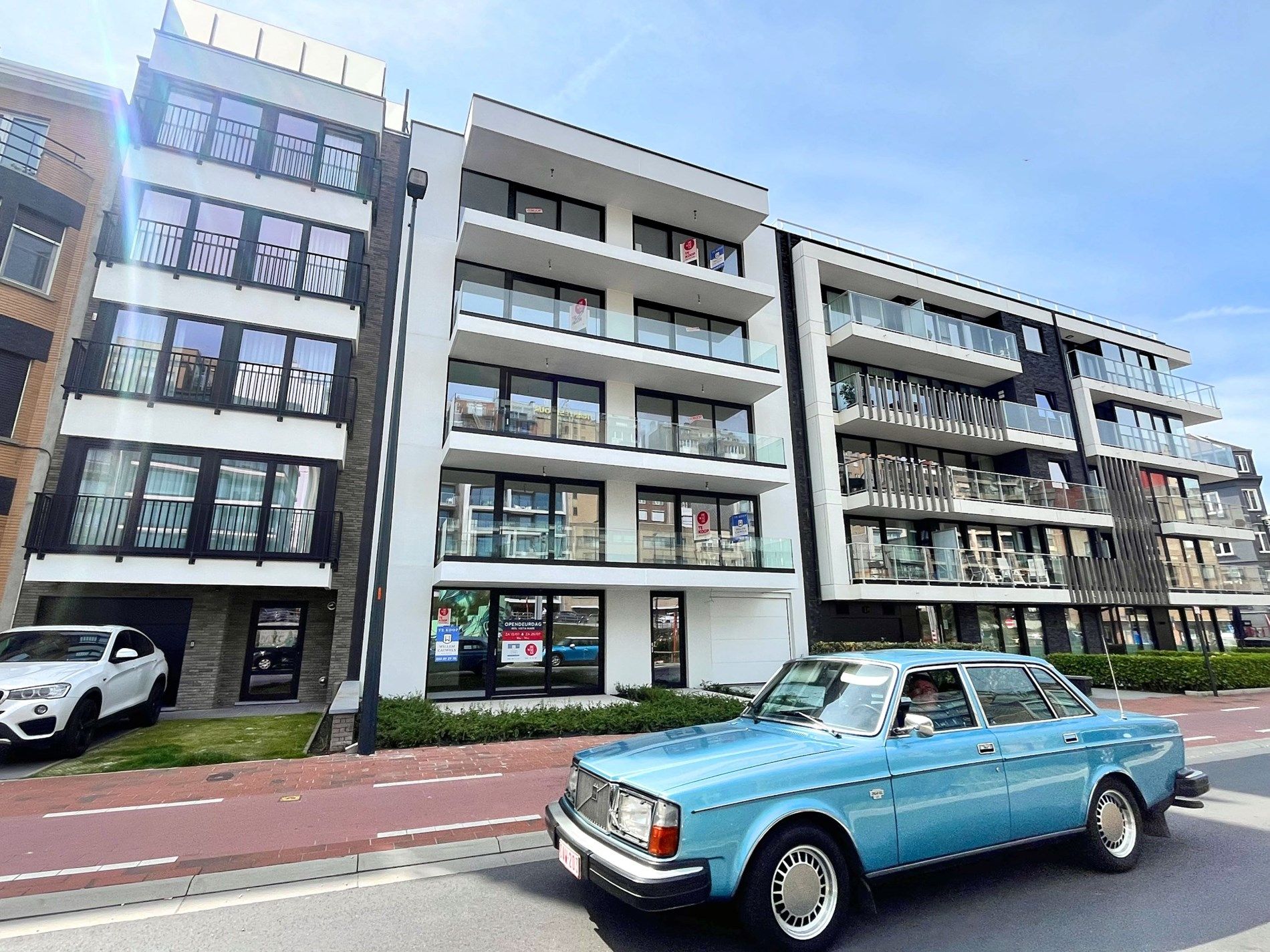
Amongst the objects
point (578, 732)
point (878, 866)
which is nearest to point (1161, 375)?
point (578, 732)

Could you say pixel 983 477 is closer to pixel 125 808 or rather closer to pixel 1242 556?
pixel 125 808

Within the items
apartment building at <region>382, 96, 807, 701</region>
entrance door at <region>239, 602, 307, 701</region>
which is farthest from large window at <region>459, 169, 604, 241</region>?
entrance door at <region>239, 602, 307, 701</region>

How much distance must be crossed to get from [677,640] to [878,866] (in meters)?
13.0

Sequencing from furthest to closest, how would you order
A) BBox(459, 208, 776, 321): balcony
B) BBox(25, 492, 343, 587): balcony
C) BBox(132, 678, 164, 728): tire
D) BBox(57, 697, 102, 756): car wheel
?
1. BBox(459, 208, 776, 321): balcony
2. BBox(25, 492, 343, 587): balcony
3. BBox(132, 678, 164, 728): tire
4. BBox(57, 697, 102, 756): car wheel

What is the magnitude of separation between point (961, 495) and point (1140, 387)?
1437cm

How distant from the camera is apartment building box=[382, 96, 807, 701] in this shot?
14.1 metres

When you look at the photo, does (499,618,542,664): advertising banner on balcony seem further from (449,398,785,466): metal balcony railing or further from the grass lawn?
(449,398,785,466): metal balcony railing

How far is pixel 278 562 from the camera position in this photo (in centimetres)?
1270

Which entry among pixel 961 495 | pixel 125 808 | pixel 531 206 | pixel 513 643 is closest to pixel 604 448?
pixel 513 643

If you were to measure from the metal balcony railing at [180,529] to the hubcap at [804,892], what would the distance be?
12249mm

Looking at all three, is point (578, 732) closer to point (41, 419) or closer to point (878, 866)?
point (878, 866)

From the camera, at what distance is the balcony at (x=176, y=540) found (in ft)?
37.7

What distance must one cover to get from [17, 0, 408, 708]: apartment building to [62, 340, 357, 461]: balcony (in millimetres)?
37

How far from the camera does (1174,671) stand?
54.6 ft
